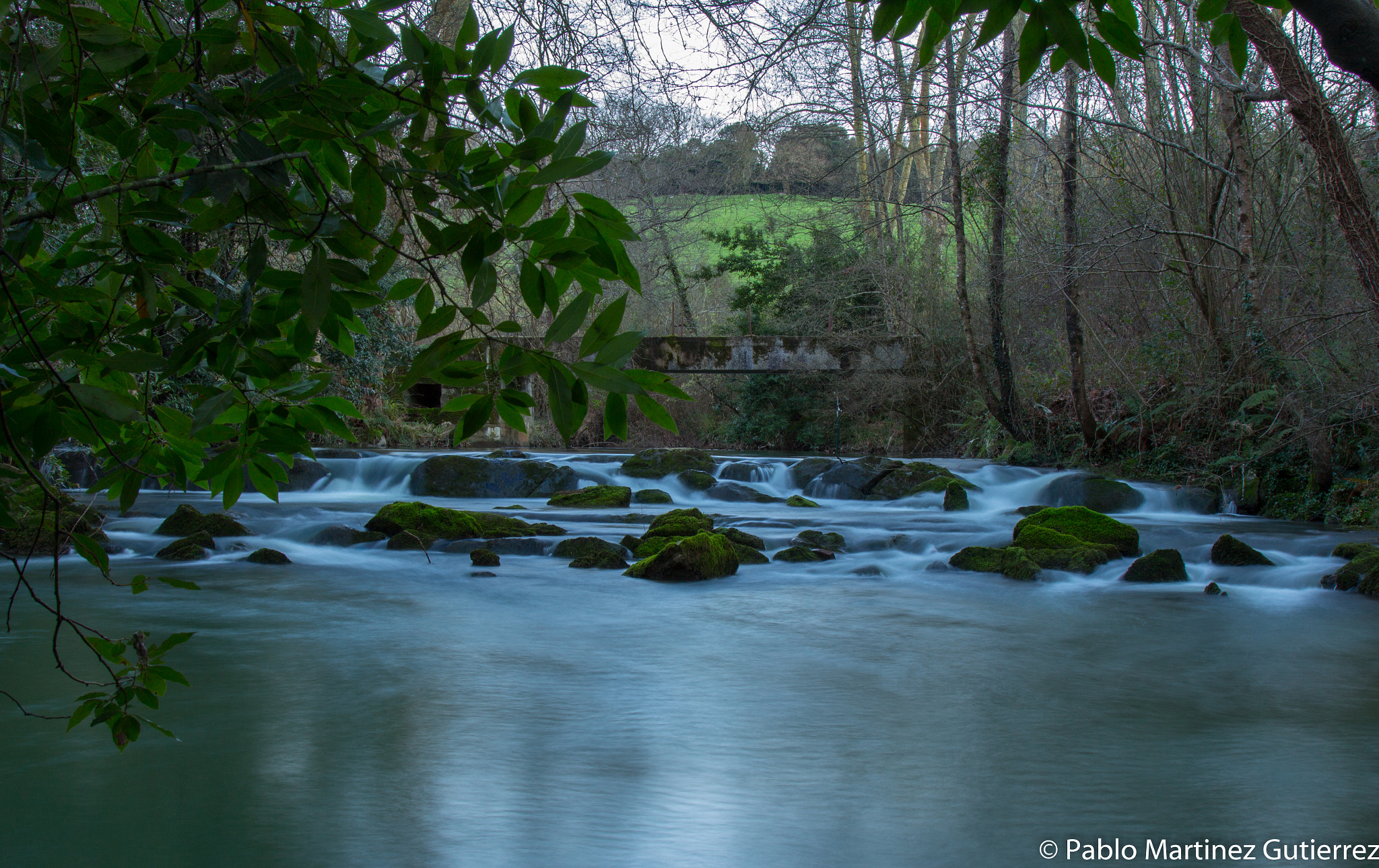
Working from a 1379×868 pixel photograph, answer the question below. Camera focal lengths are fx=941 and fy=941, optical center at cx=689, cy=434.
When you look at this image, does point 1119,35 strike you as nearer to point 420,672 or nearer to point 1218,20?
point 1218,20

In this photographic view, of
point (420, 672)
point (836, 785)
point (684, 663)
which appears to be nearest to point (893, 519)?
point (684, 663)

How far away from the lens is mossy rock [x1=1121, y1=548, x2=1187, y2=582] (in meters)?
9.09

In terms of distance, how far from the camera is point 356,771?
4.26 metres

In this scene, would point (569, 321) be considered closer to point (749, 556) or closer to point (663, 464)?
point (749, 556)

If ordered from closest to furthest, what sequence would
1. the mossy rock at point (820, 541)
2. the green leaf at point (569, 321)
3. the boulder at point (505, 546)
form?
the green leaf at point (569, 321) < the boulder at point (505, 546) < the mossy rock at point (820, 541)

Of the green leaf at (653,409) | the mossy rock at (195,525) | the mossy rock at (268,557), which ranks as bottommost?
the mossy rock at (268,557)

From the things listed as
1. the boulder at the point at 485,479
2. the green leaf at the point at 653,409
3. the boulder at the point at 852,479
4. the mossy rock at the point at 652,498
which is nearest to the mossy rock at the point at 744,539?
the mossy rock at the point at 652,498

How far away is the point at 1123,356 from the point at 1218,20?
15.5m

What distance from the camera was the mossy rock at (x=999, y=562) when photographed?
30.6 feet

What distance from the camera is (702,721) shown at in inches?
203

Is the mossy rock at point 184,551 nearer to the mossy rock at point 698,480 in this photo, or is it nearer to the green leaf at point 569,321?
the mossy rock at point 698,480

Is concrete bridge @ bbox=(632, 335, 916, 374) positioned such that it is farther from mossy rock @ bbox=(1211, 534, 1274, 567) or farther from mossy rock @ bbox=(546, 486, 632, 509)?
mossy rock @ bbox=(1211, 534, 1274, 567)

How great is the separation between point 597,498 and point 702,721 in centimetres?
996

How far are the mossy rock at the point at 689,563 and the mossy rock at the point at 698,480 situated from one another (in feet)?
24.1
